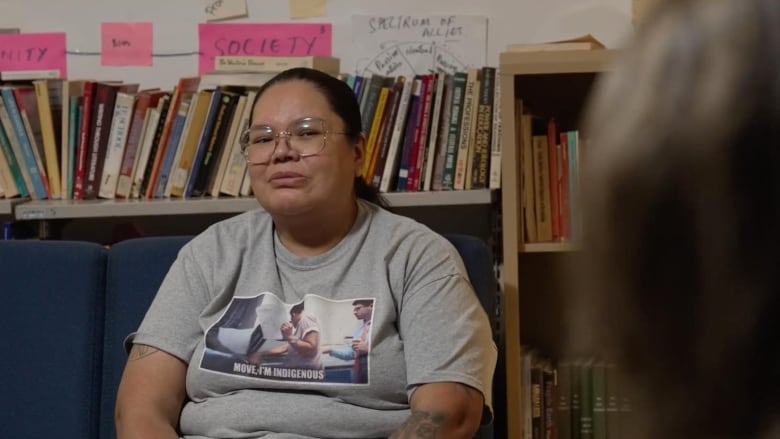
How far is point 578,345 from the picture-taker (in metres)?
0.38

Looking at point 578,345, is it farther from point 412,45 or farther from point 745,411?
point 412,45

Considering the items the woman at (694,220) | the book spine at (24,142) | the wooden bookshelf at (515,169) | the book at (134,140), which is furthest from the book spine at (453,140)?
the woman at (694,220)

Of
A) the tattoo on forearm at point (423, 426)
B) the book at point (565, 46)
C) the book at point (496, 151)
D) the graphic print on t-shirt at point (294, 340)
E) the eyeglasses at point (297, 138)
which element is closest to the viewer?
the tattoo on forearm at point (423, 426)

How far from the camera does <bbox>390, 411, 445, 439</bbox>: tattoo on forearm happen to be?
1.47 m

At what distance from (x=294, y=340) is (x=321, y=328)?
0.05m

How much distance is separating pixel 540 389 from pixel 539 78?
641 millimetres

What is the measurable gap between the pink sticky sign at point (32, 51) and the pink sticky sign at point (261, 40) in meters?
0.36

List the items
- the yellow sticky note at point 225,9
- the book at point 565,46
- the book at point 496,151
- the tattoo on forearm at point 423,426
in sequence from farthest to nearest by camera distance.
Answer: the yellow sticky note at point 225,9
the book at point 496,151
the book at point 565,46
the tattoo on forearm at point 423,426

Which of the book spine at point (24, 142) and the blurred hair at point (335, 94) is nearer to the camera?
the blurred hair at point (335, 94)

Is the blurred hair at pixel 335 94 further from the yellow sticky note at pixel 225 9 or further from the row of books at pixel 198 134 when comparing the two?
the yellow sticky note at pixel 225 9

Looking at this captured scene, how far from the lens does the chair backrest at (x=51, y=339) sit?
73.6 inches

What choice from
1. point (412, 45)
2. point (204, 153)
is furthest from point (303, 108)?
point (412, 45)

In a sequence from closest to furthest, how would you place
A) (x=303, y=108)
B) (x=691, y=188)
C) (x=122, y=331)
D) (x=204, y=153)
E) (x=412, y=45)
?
1. (x=691, y=188)
2. (x=303, y=108)
3. (x=122, y=331)
4. (x=204, y=153)
5. (x=412, y=45)

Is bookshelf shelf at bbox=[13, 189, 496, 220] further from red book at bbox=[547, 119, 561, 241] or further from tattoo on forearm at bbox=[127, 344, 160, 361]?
tattoo on forearm at bbox=[127, 344, 160, 361]
